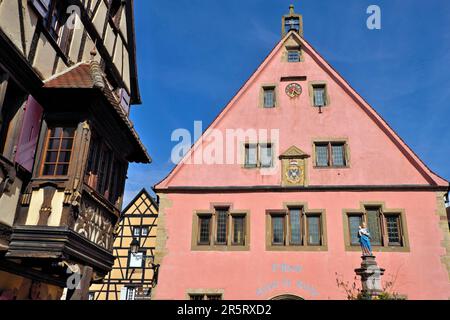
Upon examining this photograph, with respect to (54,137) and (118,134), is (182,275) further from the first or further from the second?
(54,137)

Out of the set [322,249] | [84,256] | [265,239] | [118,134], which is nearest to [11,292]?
[84,256]

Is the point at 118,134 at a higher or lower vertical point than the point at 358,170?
lower

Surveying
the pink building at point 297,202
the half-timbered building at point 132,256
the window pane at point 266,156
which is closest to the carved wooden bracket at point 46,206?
the pink building at point 297,202

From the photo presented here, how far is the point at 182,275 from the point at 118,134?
6.36 metres

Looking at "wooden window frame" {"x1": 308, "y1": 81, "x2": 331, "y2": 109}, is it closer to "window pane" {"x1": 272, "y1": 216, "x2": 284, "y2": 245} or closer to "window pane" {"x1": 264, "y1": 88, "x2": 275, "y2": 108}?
"window pane" {"x1": 264, "y1": 88, "x2": 275, "y2": 108}

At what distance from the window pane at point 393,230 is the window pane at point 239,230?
4794 mm

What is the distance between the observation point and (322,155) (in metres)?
14.8

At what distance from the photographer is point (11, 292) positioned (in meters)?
7.33

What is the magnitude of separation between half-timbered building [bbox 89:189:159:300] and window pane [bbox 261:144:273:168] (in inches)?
441

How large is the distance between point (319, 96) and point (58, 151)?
10909 mm

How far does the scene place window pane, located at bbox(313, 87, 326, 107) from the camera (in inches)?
615

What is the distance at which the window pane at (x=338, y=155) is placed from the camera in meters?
14.6

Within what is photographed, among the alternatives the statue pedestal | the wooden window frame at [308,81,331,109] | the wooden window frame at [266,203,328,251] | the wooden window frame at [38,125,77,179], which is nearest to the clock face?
the wooden window frame at [308,81,331,109]

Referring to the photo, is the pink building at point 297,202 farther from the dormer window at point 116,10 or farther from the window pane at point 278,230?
the dormer window at point 116,10
